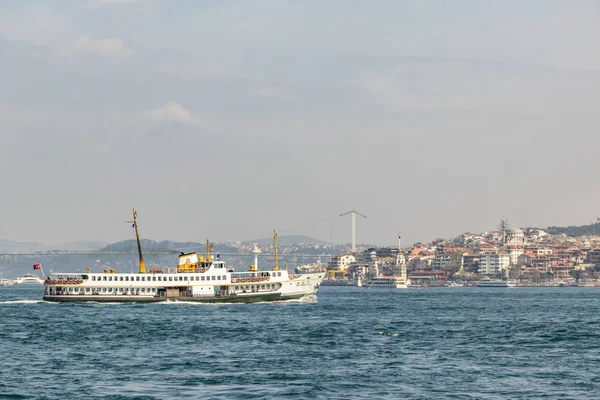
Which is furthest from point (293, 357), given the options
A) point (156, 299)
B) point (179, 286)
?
point (156, 299)

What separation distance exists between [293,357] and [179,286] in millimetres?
48843

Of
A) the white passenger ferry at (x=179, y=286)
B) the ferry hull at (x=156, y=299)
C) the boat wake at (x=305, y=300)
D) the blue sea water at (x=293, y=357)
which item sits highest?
the white passenger ferry at (x=179, y=286)

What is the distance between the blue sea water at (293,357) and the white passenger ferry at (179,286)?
55.5ft

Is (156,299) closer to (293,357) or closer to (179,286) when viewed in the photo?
(179,286)

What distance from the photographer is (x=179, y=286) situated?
94875mm

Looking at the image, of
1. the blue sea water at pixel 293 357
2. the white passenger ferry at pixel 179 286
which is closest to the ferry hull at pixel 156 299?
the white passenger ferry at pixel 179 286

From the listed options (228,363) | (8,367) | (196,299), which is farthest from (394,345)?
(196,299)

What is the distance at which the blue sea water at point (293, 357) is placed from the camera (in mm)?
37062

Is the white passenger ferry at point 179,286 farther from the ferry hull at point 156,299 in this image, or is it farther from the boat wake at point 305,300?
the boat wake at point 305,300

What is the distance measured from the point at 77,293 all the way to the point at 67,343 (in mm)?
42358

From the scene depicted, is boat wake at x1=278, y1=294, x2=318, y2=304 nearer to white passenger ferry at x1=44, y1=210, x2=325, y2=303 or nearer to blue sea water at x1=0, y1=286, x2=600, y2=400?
white passenger ferry at x1=44, y1=210, x2=325, y2=303

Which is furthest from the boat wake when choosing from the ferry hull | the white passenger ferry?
the ferry hull

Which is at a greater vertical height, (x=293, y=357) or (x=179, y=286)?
(x=179, y=286)

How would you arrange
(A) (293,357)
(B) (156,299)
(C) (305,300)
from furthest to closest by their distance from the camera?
1. (C) (305,300)
2. (B) (156,299)
3. (A) (293,357)
